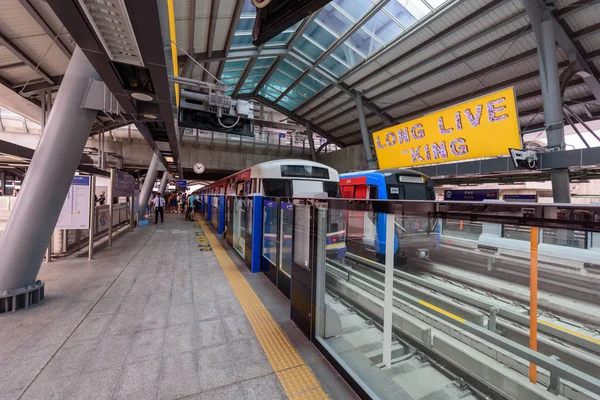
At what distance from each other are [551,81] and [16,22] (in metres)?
13.6

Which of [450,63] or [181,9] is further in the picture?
[450,63]

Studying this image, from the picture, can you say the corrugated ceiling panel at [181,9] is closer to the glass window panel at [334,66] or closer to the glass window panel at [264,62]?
the glass window panel at [264,62]

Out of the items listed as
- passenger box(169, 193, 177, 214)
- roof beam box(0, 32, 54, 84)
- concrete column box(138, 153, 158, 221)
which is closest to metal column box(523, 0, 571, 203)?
roof beam box(0, 32, 54, 84)

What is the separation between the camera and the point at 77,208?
5.37 metres

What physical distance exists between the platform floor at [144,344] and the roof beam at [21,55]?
13.6ft

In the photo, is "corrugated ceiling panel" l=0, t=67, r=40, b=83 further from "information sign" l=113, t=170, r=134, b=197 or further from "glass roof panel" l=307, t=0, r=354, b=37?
"glass roof panel" l=307, t=0, r=354, b=37

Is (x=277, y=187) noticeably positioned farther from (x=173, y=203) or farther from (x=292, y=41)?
(x=173, y=203)

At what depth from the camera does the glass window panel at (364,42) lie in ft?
41.4

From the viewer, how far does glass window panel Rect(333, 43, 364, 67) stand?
13.8 meters

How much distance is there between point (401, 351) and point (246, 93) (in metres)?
22.4

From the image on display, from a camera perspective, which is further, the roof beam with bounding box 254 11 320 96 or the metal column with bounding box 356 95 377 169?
the metal column with bounding box 356 95 377 169

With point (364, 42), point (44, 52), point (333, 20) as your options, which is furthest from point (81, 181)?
point (364, 42)

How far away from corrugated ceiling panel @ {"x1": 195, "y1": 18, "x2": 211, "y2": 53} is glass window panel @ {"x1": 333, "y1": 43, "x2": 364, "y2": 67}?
6.29 m

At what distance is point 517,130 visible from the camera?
830 cm
